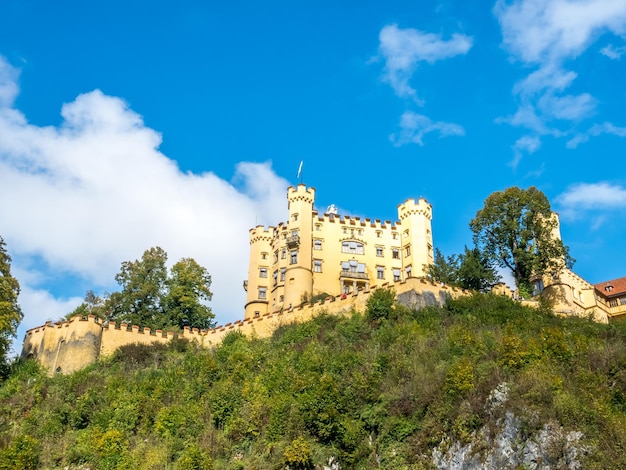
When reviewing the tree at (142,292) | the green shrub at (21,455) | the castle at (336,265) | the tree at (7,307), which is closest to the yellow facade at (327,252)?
the castle at (336,265)

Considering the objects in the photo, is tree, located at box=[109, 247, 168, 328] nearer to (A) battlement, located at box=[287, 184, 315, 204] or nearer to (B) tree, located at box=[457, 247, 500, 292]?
(A) battlement, located at box=[287, 184, 315, 204]

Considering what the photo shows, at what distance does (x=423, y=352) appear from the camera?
3328 centimetres

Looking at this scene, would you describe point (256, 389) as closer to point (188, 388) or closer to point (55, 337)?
point (188, 388)

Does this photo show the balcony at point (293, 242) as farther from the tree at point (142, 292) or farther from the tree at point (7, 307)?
the tree at point (7, 307)

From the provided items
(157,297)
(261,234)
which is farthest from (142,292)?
(261,234)

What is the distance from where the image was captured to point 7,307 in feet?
140

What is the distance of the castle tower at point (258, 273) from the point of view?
6200 cm

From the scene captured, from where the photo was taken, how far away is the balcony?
61.2 m

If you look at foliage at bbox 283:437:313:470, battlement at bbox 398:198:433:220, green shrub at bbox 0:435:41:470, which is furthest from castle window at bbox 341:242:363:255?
foliage at bbox 283:437:313:470

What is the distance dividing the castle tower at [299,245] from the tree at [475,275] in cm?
1337

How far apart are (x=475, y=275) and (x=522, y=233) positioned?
477cm

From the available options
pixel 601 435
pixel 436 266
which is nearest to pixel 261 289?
pixel 436 266

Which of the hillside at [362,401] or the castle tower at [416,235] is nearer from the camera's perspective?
the hillside at [362,401]

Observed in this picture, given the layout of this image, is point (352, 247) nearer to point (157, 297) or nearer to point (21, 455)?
point (157, 297)
